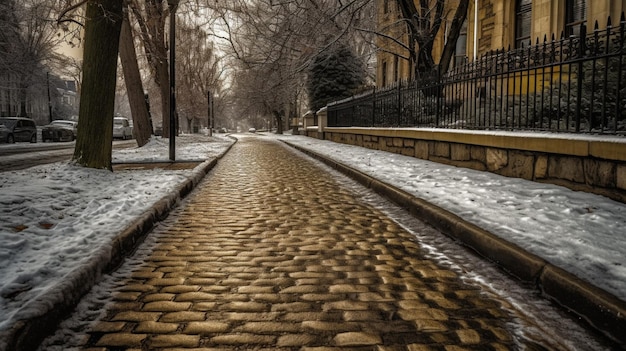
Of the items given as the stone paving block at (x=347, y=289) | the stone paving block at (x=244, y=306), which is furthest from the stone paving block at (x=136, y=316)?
the stone paving block at (x=347, y=289)

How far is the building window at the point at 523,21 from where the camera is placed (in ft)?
56.6

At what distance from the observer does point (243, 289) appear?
11.2 ft

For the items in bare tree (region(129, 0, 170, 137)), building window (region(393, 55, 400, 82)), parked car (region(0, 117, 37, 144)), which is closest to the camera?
bare tree (region(129, 0, 170, 137))

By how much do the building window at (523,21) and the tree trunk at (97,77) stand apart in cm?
1456

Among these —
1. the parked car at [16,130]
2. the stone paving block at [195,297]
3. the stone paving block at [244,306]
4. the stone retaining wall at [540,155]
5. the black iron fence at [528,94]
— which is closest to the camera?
the stone paving block at [244,306]

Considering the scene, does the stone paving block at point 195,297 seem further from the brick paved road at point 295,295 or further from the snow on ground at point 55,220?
the snow on ground at point 55,220

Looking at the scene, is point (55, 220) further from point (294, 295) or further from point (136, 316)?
point (294, 295)

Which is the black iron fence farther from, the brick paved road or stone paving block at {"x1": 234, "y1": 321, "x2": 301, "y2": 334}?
stone paving block at {"x1": 234, "y1": 321, "x2": 301, "y2": 334}

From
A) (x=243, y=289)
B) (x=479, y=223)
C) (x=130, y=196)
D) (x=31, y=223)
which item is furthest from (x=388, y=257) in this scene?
(x=130, y=196)

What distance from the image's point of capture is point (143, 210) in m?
5.52

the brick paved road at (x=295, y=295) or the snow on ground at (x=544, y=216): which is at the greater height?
the snow on ground at (x=544, y=216)

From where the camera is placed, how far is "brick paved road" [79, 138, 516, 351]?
262 centimetres

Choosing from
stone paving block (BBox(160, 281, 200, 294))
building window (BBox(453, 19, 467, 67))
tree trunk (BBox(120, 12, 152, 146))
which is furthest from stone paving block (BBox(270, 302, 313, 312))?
building window (BBox(453, 19, 467, 67))

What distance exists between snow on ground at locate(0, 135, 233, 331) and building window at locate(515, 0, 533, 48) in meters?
14.8
